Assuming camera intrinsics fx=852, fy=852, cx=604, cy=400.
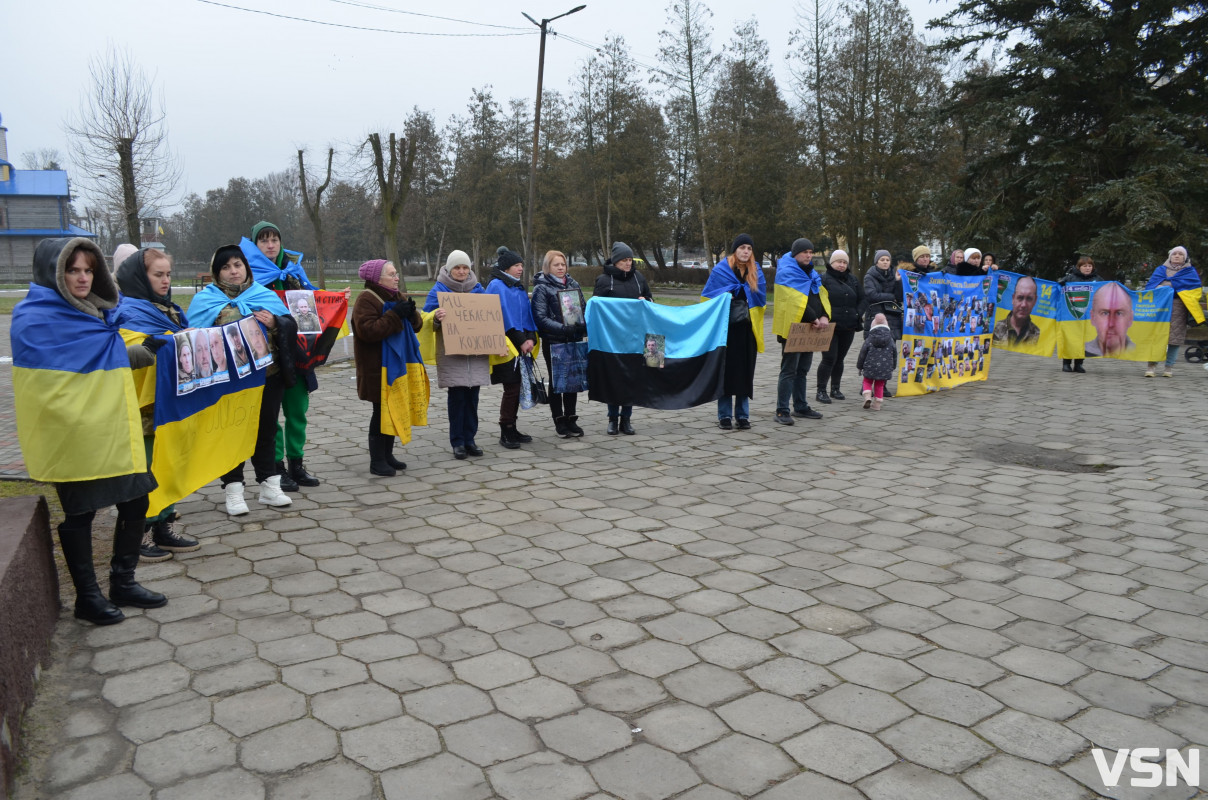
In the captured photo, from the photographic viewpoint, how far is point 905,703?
340 centimetres

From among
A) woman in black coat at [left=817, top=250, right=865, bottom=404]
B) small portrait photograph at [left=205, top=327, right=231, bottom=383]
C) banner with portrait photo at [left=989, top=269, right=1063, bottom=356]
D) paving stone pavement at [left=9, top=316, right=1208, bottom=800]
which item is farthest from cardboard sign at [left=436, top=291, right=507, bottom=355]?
banner with portrait photo at [left=989, top=269, right=1063, bottom=356]

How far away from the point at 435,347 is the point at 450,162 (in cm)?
5173

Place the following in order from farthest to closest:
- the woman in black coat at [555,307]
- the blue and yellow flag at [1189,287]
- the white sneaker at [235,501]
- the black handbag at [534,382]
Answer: the blue and yellow flag at [1189,287] < the woman in black coat at [555,307] < the black handbag at [534,382] < the white sneaker at [235,501]

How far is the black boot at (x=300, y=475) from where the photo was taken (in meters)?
6.74

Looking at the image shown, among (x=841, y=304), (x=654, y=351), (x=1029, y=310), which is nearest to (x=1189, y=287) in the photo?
(x=1029, y=310)

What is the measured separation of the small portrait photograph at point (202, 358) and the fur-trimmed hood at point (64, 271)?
105cm

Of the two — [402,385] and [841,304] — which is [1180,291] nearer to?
[841,304]

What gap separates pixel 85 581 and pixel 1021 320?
13751mm

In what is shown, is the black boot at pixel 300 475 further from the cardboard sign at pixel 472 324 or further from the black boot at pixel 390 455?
the cardboard sign at pixel 472 324

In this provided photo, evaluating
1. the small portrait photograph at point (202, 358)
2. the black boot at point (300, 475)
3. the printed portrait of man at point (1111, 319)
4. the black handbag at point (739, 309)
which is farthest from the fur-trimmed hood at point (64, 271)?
the printed portrait of man at point (1111, 319)

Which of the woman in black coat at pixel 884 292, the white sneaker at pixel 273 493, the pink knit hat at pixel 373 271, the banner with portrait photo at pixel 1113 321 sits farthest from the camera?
the banner with portrait photo at pixel 1113 321

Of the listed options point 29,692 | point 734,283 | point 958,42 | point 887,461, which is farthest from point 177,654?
point 958,42

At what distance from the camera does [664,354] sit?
8938 mm

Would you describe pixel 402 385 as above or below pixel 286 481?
above
